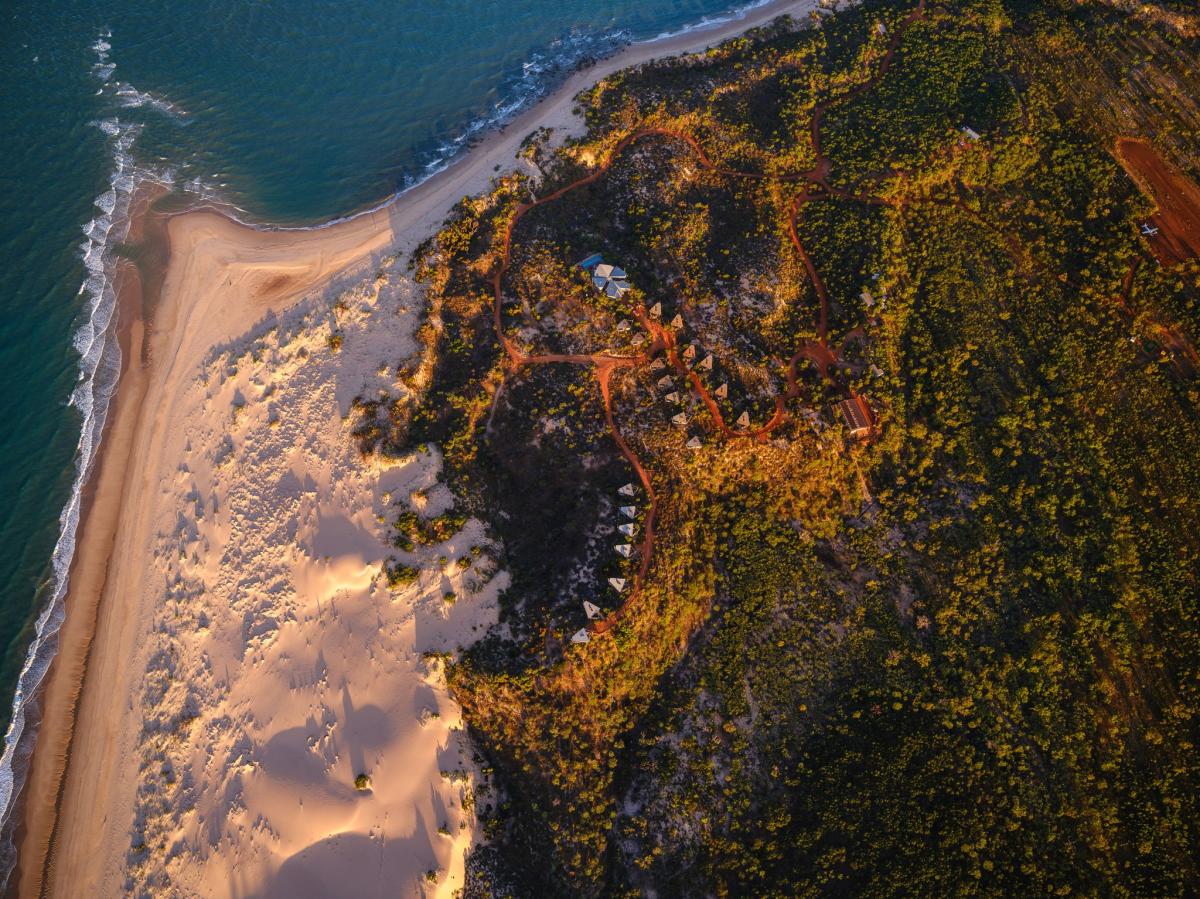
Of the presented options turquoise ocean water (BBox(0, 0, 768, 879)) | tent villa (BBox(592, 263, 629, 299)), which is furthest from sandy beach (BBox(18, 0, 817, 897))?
tent villa (BBox(592, 263, 629, 299))

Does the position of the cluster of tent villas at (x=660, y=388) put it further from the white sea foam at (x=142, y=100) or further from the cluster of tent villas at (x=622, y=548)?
the white sea foam at (x=142, y=100)

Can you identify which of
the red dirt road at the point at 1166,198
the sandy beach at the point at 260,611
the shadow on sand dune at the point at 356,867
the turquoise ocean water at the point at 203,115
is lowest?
the shadow on sand dune at the point at 356,867

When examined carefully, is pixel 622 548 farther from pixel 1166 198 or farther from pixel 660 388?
pixel 1166 198

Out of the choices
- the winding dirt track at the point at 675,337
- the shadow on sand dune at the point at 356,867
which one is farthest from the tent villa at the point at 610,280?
the shadow on sand dune at the point at 356,867

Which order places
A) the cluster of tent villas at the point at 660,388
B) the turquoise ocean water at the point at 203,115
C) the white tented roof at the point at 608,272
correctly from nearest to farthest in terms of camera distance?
1. the cluster of tent villas at the point at 660,388
2. the white tented roof at the point at 608,272
3. the turquoise ocean water at the point at 203,115

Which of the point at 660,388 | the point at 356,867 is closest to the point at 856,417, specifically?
the point at 660,388

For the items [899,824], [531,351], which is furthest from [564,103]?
[899,824]
